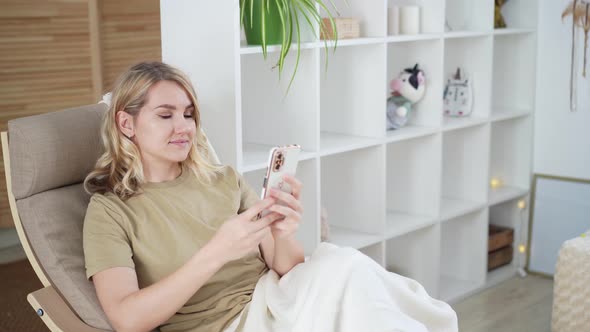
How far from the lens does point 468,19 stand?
11.6 ft

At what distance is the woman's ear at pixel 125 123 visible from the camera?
1.89 meters

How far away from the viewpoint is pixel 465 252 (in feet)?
12.3

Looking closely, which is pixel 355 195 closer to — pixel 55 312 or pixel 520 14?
pixel 520 14

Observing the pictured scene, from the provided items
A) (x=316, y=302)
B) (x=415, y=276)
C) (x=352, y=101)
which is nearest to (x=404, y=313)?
(x=316, y=302)

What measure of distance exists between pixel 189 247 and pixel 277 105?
1007mm

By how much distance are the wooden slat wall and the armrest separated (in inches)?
88.7

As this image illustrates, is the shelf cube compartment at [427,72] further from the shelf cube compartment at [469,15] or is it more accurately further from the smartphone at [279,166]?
the smartphone at [279,166]

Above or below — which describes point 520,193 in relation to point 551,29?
below

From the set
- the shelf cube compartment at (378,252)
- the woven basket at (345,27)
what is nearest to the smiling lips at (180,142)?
the woven basket at (345,27)

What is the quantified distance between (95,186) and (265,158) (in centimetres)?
79

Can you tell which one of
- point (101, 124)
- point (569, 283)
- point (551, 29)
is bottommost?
point (569, 283)

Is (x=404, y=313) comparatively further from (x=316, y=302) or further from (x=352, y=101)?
(x=352, y=101)

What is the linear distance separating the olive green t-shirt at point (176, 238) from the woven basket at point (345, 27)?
0.96 m

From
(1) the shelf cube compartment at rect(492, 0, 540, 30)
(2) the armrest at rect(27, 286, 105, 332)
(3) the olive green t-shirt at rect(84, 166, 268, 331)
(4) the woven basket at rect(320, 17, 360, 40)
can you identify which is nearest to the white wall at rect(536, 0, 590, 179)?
(1) the shelf cube compartment at rect(492, 0, 540, 30)
